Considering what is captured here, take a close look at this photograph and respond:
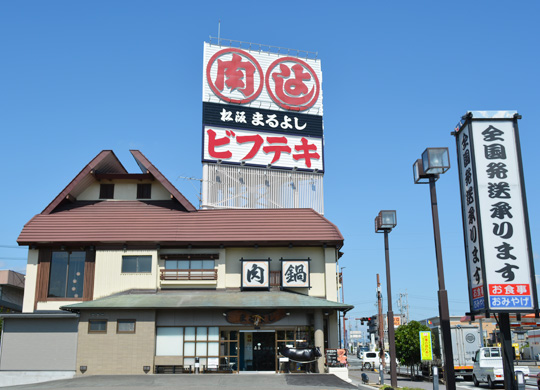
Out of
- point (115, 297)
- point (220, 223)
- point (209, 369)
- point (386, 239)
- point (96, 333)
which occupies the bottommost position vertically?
point (209, 369)

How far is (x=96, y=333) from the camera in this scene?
29766 millimetres

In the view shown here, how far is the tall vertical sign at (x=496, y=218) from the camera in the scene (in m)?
14.7

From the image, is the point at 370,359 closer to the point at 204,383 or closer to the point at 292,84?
the point at 292,84

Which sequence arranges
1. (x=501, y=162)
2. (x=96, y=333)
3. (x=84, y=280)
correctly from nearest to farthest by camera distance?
(x=501, y=162) < (x=96, y=333) < (x=84, y=280)

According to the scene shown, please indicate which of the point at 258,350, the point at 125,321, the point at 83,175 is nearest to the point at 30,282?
the point at 125,321

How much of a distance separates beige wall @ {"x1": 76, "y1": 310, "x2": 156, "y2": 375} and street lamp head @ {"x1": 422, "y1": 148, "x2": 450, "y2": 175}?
19015 millimetres

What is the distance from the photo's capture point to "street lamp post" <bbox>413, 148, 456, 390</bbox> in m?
15.3

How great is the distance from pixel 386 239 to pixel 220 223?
445 inches

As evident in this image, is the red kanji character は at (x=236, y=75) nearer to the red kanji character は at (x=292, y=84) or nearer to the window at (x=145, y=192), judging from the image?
the red kanji character は at (x=292, y=84)

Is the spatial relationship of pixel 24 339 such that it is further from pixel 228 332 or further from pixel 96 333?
pixel 228 332

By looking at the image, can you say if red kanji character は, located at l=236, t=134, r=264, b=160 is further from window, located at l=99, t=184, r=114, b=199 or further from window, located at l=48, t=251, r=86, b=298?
window, located at l=48, t=251, r=86, b=298

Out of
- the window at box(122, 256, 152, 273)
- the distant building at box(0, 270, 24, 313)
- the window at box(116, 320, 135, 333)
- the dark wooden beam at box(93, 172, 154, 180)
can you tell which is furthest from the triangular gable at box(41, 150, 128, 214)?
the distant building at box(0, 270, 24, 313)

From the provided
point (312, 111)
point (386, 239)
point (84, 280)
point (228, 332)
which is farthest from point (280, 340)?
point (312, 111)

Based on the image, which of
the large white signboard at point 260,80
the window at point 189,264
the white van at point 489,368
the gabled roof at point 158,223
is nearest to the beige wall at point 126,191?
the gabled roof at point 158,223
